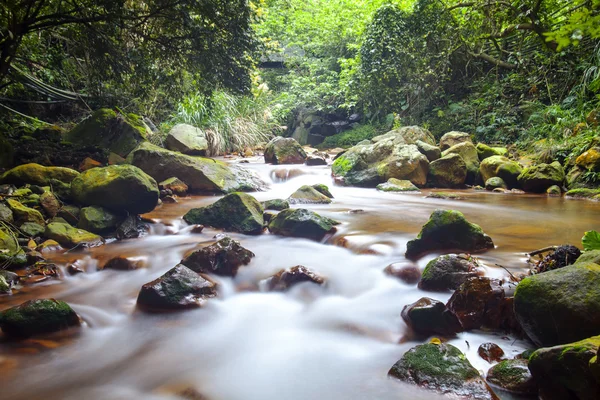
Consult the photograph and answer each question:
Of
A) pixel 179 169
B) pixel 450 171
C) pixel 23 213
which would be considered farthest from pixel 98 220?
pixel 450 171

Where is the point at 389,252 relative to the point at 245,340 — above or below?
above

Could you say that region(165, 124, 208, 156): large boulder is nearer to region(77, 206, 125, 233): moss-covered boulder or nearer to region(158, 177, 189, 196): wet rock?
region(158, 177, 189, 196): wet rock

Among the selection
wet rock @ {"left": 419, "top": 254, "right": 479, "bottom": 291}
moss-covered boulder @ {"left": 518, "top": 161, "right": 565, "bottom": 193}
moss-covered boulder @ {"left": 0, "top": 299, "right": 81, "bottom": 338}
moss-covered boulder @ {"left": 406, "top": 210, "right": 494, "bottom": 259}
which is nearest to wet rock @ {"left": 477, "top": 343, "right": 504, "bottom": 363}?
wet rock @ {"left": 419, "top": 254, "right": 479, "bottom": 291}

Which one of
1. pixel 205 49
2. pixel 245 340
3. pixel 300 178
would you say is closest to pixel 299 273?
pixel 245 340

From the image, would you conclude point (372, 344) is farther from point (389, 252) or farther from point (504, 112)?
point (504, 112)

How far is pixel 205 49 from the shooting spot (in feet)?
16.7

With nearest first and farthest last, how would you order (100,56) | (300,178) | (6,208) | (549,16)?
1. (6,208)
2. (100,56)
3. (549,16)
4. (300,178)

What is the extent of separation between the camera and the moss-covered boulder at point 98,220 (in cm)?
532

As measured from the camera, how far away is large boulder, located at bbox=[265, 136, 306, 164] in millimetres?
11938

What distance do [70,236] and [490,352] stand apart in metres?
4.67

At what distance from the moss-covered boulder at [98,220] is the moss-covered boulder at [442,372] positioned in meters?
4.32

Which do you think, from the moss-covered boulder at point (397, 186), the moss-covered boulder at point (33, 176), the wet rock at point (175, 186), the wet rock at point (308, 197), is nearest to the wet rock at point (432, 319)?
the wet rock at point (308, 197)

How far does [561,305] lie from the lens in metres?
2.29

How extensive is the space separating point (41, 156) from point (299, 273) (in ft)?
21.5
